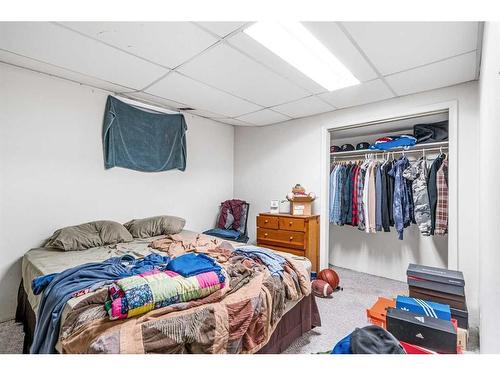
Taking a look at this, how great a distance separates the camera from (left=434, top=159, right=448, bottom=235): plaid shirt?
100 inches

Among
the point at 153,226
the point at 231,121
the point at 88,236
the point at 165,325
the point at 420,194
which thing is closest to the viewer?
the point at 165,325

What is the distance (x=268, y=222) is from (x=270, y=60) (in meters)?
2.15

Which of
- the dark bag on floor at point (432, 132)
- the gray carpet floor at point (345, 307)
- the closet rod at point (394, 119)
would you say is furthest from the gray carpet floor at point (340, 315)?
the closet rod at point (394, 119)

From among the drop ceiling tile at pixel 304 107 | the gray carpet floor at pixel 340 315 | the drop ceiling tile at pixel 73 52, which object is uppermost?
the drop ceiling tile at pixel 304 107

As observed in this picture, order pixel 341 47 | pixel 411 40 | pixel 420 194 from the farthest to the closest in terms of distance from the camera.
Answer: pixel 420 194, pixel 341 47, pixel 411 40

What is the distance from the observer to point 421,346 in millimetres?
1536

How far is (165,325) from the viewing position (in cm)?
109

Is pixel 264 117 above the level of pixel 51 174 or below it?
above

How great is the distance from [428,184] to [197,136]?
313cm

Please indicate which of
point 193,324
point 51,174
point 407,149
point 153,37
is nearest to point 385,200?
point 407,149

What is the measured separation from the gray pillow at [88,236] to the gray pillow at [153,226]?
167mm

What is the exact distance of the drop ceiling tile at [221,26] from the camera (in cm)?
157

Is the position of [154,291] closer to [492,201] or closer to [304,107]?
[492,201]

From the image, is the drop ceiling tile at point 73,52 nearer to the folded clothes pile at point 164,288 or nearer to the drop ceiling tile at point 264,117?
the drop ceiling tile at point 264,117
